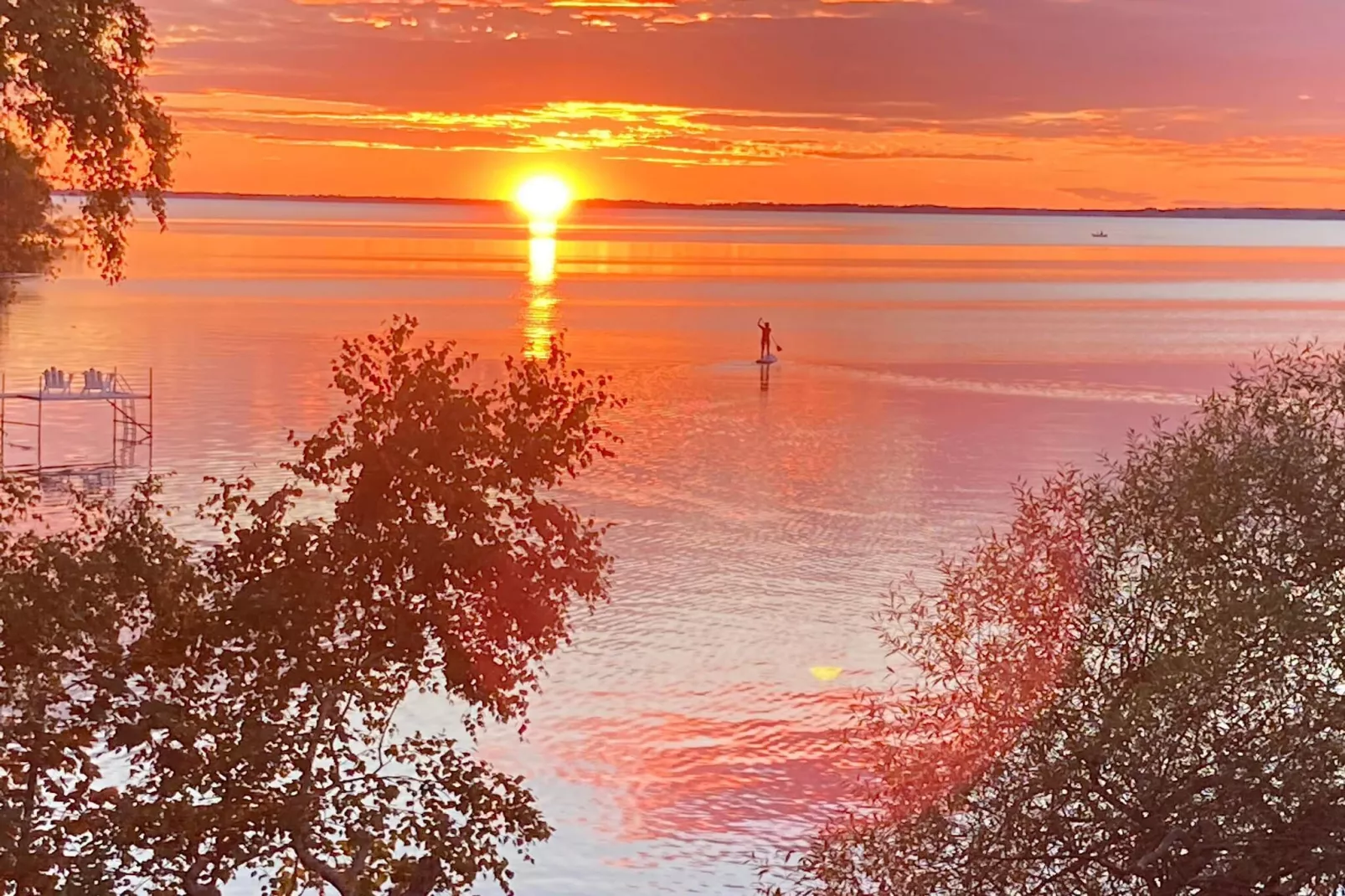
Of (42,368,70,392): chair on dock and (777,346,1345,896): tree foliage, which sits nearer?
(777,346,1345,896): tree foliage

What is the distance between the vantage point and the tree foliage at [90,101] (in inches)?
474

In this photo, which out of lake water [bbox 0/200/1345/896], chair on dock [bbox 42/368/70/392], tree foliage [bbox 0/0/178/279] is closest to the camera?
tree foliage [bbox 0/0/178/279]

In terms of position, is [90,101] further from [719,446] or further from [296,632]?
[719,446]

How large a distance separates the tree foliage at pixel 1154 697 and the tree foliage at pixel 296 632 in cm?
499

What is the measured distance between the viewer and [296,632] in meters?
14.6

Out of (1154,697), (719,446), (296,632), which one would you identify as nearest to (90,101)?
(296,632)

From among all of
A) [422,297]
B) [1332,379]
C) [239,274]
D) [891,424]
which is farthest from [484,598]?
[239,274]

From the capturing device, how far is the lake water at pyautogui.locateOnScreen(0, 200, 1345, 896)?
30.8 m

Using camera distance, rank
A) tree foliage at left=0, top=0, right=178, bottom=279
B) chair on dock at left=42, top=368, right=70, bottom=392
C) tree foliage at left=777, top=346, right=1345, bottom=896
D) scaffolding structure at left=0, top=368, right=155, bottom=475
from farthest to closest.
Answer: chair on dock at left=42, top=368, right=70, bottom=392 → scaffolding structure at left=0, top=368, right=155, bottom=475 → tree foliage at left=777, top=346, right=1345, bottom=896 → tree foliage at left=0, top=0, right=178, bottom=279

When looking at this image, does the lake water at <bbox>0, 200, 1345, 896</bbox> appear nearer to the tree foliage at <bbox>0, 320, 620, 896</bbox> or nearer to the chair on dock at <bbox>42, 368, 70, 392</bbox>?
the chair on dock at <bbox>42, 368, 70, 392</bbox>

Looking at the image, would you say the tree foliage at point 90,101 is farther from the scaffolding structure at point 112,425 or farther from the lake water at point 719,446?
the scaffolding structure at point 112,425

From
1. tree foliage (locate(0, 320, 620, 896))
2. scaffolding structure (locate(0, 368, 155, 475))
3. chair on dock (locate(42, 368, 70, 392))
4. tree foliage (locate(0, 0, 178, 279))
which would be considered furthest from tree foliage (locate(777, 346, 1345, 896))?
chair on dock (locate(42, 368, 70, 392))

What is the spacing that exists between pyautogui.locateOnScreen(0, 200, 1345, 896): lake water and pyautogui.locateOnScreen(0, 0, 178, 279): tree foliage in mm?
16327

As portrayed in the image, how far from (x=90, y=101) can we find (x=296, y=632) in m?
5.08
